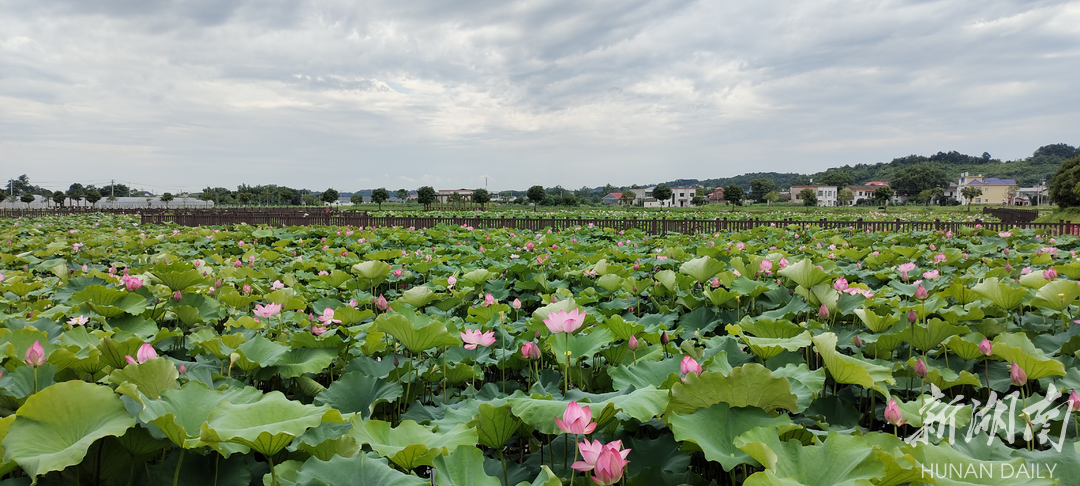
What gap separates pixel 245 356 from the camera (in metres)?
1.61

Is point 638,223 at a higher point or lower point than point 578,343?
lower

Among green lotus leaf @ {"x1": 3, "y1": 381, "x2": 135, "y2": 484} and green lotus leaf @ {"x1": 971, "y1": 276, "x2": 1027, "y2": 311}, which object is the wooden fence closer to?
green lotus leaf @ {"x1": 971, "y1": 276, "x2": 1027, "y2": 311}

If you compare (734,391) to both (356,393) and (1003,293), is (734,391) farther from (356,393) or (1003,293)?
(1003,293)

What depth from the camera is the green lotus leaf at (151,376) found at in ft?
3.94

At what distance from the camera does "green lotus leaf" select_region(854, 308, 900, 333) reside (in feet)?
6.59

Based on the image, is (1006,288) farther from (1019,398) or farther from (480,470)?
(480,470)

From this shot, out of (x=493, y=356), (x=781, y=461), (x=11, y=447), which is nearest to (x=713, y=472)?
(x=781, y=461)

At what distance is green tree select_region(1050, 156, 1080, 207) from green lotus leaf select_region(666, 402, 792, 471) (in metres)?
35.8

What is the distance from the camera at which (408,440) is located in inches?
45.7

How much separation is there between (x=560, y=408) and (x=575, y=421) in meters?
0.17

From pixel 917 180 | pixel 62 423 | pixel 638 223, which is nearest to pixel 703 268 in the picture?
pixel 62 423

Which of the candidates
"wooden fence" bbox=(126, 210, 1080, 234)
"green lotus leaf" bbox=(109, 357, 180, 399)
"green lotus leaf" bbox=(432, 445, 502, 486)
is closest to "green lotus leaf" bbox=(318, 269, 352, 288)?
"green lotus leaf" bbox=(109, 357, 180, 399)

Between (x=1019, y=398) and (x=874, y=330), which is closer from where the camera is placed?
(x=1019, y=398)

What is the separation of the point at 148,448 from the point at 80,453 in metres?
0.18
